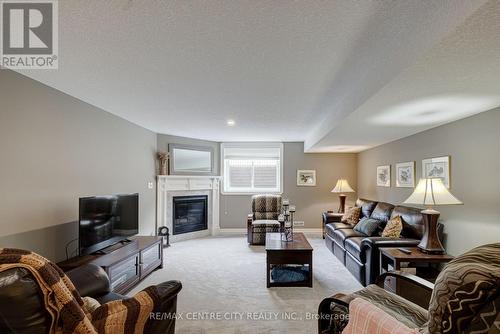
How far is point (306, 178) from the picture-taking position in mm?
6426

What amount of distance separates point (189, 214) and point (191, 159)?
51.4 inches

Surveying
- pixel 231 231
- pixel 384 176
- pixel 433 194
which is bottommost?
pixel 231 231

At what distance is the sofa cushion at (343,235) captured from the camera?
3.91 metres

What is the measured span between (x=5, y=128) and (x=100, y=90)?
0.92m

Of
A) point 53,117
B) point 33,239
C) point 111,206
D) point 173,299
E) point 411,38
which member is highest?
point 411,38

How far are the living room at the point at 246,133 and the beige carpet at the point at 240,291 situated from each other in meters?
0.03

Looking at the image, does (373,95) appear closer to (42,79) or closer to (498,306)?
(498,306)

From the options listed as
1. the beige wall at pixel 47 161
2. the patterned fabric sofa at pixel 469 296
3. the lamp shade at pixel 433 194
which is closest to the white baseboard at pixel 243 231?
the beige wall at pixel 47 161

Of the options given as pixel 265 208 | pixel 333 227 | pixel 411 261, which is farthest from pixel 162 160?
pixel 411 261

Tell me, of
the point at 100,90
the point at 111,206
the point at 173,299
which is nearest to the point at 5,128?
the point at 100,90

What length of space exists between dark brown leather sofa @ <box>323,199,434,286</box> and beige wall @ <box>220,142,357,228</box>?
159 cm

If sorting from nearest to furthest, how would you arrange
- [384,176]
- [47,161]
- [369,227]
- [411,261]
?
[411,261], [47,161], [369,227], [384,176]

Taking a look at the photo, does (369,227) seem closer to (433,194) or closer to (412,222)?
(412,222)

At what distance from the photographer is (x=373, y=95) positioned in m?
2.11
